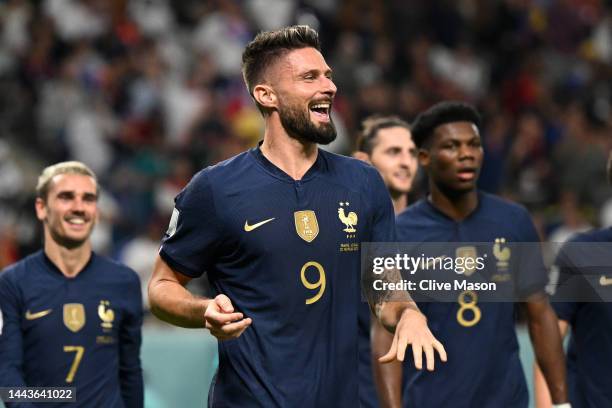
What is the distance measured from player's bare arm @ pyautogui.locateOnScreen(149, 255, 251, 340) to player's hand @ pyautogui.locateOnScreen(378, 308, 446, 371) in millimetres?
540

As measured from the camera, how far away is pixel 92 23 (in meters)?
14.9

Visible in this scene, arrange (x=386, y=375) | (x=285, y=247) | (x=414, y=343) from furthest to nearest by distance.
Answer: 1. (x=386, y=375)
2. (x=285, y=247)
3. (x=414, y=343)

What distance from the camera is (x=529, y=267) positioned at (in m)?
6.11

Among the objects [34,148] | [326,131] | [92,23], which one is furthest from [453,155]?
[92,23]

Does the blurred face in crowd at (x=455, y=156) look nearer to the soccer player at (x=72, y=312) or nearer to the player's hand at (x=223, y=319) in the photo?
the soccer player at (x=72, y=312)

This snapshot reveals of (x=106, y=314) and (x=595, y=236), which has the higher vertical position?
(x=595, y=236)

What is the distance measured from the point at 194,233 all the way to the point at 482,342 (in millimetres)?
2075

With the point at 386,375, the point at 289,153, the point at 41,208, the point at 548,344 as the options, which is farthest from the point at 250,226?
the point at 41,208

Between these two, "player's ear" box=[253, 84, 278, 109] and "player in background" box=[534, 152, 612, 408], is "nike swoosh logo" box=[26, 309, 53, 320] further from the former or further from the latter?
"player in background" box=[534, 152, 612, 408]

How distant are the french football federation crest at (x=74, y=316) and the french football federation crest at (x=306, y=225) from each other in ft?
7.77

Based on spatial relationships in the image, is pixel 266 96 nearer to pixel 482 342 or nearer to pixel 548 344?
pixel 482 342

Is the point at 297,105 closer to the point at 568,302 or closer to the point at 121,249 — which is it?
the point at 568,302

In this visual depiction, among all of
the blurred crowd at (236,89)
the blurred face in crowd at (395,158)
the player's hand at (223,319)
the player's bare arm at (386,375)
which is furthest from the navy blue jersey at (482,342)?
the blurred crowd at (236,89)

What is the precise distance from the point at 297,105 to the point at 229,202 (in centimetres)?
49
